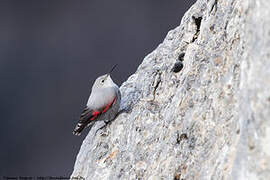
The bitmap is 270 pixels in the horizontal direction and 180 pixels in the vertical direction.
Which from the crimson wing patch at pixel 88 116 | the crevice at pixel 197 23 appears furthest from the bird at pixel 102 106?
the crevice at pixel 197 23

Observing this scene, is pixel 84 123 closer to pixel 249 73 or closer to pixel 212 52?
pixel 212 52

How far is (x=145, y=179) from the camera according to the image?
460 centimetres

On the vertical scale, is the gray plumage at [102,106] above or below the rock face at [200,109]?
above

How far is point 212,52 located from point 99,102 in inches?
104

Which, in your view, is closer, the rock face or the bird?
the rock face

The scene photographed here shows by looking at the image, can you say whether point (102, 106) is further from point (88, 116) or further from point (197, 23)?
point (197, 23)

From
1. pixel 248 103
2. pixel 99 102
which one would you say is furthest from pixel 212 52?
pixel 99 102

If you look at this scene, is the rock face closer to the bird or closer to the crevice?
the crevice

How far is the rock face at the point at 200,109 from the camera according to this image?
262cm

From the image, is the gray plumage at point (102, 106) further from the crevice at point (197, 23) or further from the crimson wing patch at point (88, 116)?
the crevice at point (197, 23)

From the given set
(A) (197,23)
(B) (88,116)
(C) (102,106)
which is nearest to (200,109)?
(A) (197,23)

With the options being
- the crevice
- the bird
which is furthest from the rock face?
the bird

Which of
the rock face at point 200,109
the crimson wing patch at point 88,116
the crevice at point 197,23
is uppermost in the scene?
the crimson wing patch at point 88,116

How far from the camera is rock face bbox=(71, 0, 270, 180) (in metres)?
2.62
